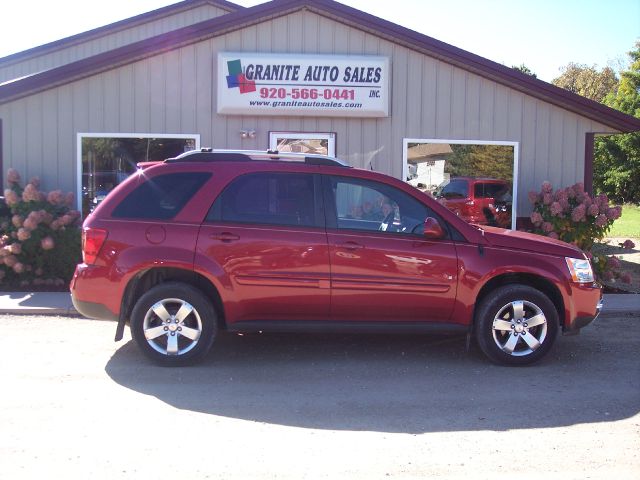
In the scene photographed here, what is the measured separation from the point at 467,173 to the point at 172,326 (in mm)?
6669

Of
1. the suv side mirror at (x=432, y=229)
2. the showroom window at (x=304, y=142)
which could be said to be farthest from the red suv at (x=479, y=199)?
the suv side mirror at (x=432, y=229)

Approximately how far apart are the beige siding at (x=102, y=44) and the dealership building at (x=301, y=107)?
23.0ft

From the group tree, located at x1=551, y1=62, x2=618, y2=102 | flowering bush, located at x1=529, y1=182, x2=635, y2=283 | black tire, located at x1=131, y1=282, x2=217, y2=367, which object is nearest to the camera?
black tire, located at x1=131, y1=282, x2=217, y2=367

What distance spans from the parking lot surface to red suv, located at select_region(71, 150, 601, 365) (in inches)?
17.3

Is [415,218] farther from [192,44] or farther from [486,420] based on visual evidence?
[192,44]

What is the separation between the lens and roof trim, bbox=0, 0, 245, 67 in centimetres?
1758

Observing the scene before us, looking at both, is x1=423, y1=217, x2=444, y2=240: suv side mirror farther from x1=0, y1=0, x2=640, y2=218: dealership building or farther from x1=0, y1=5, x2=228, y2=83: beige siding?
x1=0, y1=5, x2=228, y2=83: beige siding

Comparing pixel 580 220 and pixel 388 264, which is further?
pixel 580 220

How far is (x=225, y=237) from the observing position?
254 inches

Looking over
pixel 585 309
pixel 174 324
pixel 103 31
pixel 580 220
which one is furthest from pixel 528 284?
pixel 103 31

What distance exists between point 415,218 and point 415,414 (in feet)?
6.51

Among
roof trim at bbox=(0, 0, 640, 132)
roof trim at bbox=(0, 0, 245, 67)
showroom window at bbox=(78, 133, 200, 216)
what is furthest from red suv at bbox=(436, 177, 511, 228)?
roof trim at bbox=(0, 0, 245, 67)

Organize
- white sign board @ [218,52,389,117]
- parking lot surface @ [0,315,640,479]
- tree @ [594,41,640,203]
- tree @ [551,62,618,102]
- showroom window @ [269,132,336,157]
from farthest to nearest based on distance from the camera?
tree @ [551,62,618,102] < tree @ [594,41,640,203] < showroom window @ [269,132,336,157] < white sign board @ [218,52,389,117] < parking lot surface @ [0,315,640,479]

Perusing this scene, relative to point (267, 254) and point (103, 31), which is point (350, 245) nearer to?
point (267, 254)
